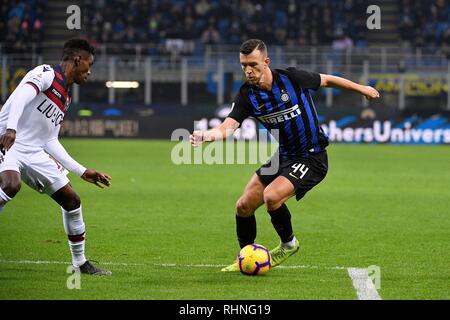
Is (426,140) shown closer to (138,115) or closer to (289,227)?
(138,115)

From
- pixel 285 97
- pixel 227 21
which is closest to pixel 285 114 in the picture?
pixel 285 97

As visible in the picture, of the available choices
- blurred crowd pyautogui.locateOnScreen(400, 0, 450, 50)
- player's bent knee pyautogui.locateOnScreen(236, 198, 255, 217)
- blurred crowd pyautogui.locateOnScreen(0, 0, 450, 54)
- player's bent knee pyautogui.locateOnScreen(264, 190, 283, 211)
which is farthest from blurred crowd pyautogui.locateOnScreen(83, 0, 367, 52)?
player's bent knee pyautogui.locateOnScreen(264, 190, 283, 211)

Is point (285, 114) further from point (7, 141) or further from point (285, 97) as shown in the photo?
point (7, 141)

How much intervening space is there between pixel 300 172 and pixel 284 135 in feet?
1.36

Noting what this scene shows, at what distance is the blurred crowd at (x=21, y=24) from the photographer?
109ft

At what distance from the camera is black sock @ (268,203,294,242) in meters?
8.45

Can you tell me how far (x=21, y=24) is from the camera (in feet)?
113

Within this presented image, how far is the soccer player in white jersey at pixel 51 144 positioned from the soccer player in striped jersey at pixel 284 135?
4.71ft

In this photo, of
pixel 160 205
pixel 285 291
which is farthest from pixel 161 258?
pixel 160 205

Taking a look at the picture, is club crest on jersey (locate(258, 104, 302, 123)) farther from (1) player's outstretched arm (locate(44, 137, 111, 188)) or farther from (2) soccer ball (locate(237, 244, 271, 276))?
(1) player's outstretched arm (locate(44, 137, 111, 188))

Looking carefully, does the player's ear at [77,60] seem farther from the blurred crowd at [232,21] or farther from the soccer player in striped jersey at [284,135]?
the blurred crowd at [232,21]

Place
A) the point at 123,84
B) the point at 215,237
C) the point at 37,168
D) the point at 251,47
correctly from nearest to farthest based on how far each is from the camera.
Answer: the point at 37,168 < the point at 251,47 < the point at 215,237 < the point at 123,84

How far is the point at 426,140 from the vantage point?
30.1 m
